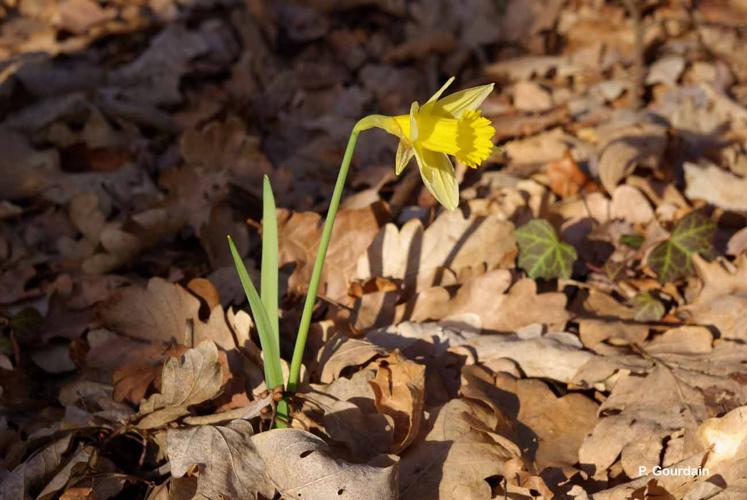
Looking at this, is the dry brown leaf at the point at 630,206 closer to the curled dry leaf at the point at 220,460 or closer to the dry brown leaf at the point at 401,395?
the dry brown leaf at the point at 401,395

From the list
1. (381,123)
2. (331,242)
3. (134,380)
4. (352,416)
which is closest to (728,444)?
(352,416)

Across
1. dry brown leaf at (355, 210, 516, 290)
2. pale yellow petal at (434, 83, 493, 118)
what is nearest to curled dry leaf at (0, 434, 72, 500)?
dry brown leaf at (355, 210, 516, 290)

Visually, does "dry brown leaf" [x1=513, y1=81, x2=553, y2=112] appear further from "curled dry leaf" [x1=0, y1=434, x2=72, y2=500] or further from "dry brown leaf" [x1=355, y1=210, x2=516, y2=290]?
"curled dry leaf" [x1=0, y1=434, x2=72, y2=500]

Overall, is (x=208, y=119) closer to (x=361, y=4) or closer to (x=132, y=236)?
(x=132, y=236)

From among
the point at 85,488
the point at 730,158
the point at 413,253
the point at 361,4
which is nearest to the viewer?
the point at 85,488

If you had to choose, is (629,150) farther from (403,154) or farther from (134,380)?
(134,380)

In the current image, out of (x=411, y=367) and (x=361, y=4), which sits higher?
(x=361, y=4)

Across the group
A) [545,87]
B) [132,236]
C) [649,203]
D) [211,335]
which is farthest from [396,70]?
[211,335]

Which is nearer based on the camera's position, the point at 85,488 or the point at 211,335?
the point at 85,488
